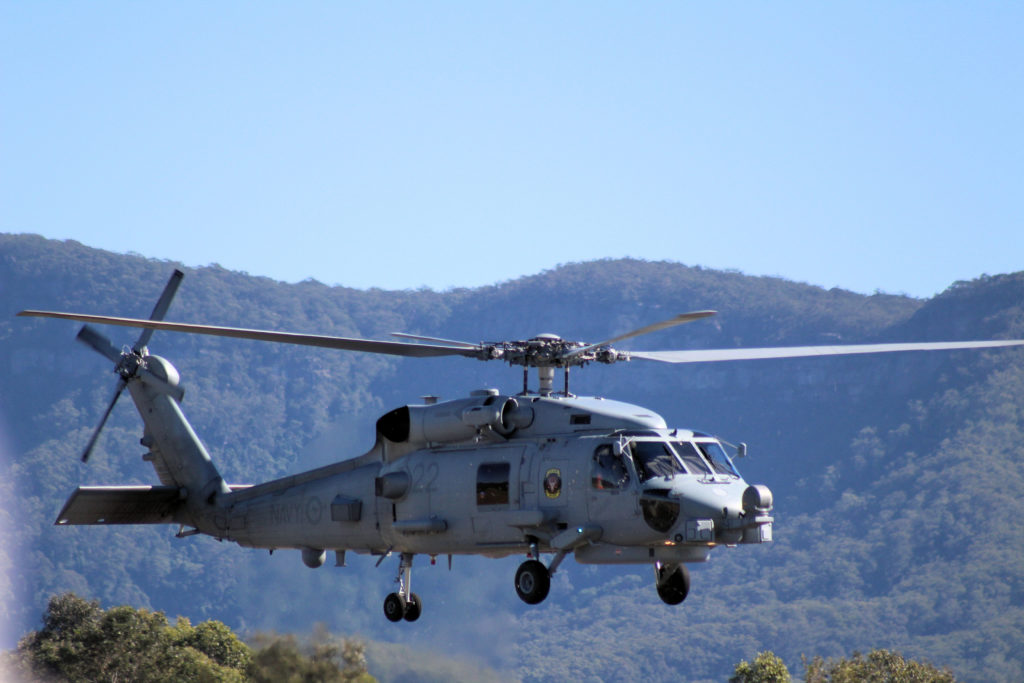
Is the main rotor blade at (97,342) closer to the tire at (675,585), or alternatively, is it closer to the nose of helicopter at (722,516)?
the tire at (675,585)

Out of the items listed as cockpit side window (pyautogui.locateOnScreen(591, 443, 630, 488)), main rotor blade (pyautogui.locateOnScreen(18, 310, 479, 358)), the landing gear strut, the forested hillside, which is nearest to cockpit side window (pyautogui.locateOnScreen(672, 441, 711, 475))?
cockpit side window (pyautogui.locateOnScreen(591, 443, 630, 488))

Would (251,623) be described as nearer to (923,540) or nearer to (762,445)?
(923,540)

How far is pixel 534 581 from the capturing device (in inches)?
952

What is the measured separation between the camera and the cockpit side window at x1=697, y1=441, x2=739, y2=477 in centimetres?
2391

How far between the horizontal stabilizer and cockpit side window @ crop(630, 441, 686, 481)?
1053cm

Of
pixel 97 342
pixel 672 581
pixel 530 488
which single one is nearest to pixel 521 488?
pixel 530 488

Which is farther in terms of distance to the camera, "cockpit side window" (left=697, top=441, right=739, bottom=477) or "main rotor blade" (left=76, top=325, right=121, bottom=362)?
"main rotor blade" (left=76, top=325, right=121, bottom=362)

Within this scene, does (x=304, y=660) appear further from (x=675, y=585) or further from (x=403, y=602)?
(x=675, y=585)

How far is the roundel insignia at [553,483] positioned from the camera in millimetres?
24141

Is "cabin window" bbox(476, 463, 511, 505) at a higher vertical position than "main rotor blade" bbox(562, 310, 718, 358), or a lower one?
lower

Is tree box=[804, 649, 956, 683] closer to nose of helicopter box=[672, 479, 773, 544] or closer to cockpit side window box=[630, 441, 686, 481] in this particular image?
cockpit side window box=[630, 441, 686, 481]

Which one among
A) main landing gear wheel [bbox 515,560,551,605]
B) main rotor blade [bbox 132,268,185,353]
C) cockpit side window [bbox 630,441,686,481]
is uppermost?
main rotor blade [bbox 132,268,185,353]

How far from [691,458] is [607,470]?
4.35 feet

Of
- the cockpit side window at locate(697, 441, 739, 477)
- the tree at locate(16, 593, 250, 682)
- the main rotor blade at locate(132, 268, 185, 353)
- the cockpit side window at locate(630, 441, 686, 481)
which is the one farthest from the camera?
the tree at locate(16, 593, 250, 682)
